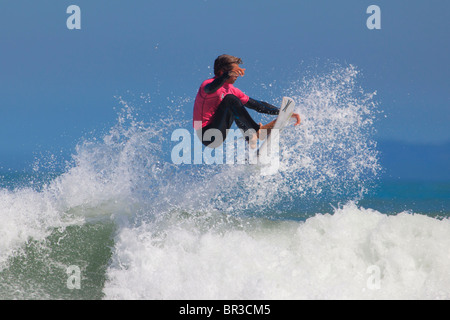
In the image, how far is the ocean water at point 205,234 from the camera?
4.13 m

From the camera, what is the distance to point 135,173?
19.7 feet

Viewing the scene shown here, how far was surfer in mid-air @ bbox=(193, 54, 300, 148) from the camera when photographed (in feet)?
16.3

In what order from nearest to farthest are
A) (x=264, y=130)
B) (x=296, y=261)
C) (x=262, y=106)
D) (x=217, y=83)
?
(x=296, y=261), (x=217, y=83), (x=264, y=130), (x=262, y=106)

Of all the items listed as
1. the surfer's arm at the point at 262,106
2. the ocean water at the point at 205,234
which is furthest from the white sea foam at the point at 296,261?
the surfer's arm at the point at 262,106

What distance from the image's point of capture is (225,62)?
4.97 m

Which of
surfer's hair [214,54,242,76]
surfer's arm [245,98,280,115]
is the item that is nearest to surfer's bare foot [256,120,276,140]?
surfer's arm [245,98,280,115]

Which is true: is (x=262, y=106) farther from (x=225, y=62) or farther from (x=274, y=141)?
(x=225, y=62)

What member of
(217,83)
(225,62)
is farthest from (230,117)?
(225,62)

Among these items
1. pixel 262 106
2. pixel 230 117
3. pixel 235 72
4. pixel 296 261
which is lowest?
pixel 296 261

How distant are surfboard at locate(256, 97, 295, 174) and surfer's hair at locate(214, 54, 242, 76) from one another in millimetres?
805

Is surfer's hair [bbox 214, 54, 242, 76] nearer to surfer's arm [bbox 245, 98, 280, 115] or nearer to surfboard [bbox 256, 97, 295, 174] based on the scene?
surfer's arm [bbox 245, 98, 280, 115]

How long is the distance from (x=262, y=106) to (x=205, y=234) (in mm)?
1858
